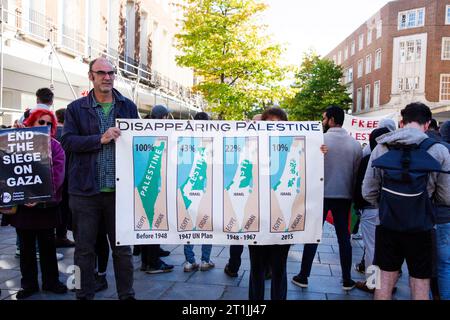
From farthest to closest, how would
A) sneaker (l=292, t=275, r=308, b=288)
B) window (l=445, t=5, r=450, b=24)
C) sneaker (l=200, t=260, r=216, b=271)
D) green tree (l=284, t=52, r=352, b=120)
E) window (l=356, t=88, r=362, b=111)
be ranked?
1. window (l=356, t=88, r=362, b=111)
2. green tree (l=284, t=52, r=352, b=120)
3. window (l=445, t=5, r=450, b=24)
4. sneaker (l=200, t=260, r=216, b=271)
5. sneaker (l=292, t=275, r=308, b=288)

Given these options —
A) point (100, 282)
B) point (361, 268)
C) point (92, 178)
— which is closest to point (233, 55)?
point (361, 268)

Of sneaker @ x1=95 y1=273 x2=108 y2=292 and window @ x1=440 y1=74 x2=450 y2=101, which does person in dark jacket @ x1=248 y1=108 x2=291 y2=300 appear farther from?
window @ x1=440 y1=74 x2=450 y2=101

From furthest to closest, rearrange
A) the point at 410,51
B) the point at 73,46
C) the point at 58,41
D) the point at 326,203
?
the point at 410,51, the point at 73,46, the point at 58,41, the point at 326,203

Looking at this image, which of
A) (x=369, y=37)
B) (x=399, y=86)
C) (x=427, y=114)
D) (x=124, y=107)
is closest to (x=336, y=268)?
(x=427, y=114)

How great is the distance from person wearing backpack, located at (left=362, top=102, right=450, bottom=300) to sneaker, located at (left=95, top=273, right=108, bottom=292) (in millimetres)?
2882

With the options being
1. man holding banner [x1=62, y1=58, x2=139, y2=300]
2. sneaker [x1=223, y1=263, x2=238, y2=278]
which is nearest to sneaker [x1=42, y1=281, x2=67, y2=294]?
man holding banner [x1=62, y1=58, x2=139, y2=300]

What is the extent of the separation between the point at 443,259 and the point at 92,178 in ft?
11.0

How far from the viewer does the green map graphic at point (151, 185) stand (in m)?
3.77

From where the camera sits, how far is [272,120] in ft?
12.2

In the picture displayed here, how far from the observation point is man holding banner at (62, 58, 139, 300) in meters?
3.68

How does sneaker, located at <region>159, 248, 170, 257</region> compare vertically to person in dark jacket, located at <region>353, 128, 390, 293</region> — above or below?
below

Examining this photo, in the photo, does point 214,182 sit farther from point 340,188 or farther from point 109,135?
point 340,188

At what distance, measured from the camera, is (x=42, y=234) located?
449 cm
